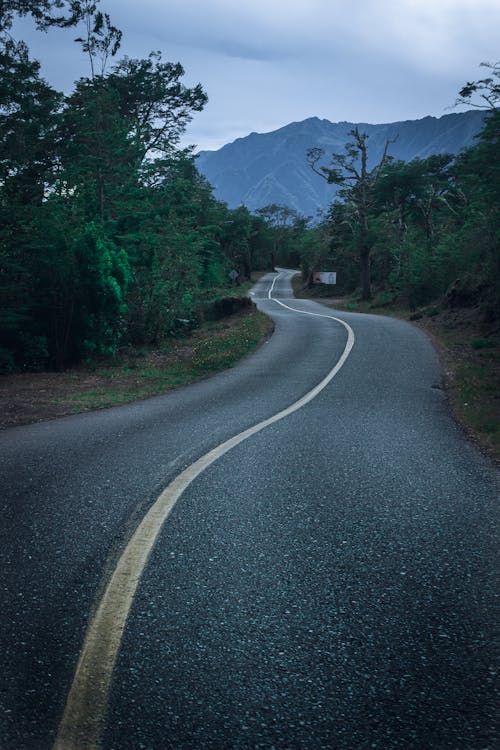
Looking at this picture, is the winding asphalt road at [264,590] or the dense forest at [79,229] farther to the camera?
the dense forest at [79,229]

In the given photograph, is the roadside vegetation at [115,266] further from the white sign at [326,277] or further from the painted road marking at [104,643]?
the white sign at [326,277]

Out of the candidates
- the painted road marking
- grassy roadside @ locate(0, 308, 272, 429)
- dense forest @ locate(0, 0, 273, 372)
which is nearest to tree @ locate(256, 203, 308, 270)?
dense forest @ locate(0, 0, 273, 372)

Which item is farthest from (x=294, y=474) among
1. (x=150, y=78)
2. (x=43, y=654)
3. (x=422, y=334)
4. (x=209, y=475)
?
(x=150, y=78)

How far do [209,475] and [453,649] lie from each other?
311 centimetres

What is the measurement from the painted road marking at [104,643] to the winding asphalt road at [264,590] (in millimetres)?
32

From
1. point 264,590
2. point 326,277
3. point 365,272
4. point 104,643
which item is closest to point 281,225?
→ point 326,277

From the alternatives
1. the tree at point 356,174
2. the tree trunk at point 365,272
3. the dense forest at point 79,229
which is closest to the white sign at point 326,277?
the tree trunk at point 365,272

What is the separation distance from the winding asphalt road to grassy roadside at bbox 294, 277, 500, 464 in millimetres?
986

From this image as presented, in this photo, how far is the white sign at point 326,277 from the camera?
57.6m

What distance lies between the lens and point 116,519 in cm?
428

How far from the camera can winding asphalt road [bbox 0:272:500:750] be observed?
7.33 feet

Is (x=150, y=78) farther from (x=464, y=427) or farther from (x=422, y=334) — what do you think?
(x=464, y=427)

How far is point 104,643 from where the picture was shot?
2.69 meters

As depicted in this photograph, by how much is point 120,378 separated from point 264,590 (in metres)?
10.9
